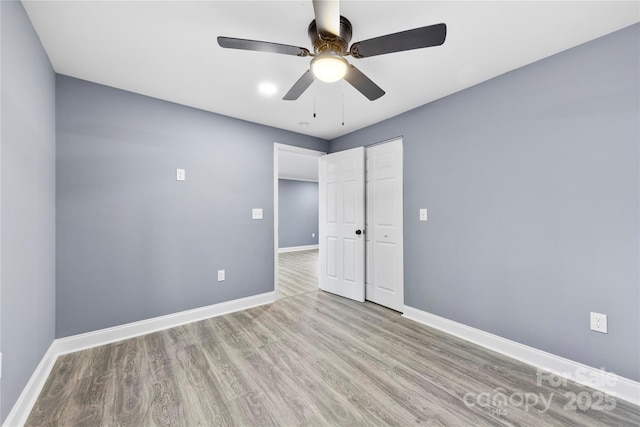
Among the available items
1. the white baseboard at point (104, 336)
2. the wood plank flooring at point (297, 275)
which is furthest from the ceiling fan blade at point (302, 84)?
the wood plank flooring at point (297, 275)

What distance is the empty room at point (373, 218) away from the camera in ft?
4.94

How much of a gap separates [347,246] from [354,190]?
2.66ft

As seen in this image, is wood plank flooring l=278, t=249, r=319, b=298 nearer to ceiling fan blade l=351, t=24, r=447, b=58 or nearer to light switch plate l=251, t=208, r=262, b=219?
light switch plate l=251, t=208, r=262, b=219

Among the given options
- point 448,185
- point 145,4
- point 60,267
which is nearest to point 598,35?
point 448,185

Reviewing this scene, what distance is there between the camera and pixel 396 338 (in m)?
2.43

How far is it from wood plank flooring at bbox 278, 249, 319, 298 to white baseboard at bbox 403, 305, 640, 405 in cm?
197

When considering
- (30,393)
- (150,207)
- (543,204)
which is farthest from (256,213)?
(543,204)

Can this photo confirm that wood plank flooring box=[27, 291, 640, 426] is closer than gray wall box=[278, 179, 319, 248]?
Yes

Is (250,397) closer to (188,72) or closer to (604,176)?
(188,72)

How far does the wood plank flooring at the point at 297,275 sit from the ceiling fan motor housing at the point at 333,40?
10.2 feet

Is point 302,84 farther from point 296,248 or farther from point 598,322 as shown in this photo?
point 296,248

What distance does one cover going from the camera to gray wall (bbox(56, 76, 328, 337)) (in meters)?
2.22

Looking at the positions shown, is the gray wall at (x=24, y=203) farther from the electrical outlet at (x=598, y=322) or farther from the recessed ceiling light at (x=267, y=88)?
the electrical outlet at (x=598, y=322)

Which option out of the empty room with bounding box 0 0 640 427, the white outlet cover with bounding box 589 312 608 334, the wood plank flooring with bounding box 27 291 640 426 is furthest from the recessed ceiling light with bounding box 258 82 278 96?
the white outlet cover with bounding box 589 312 608 334
